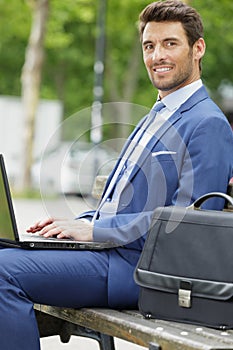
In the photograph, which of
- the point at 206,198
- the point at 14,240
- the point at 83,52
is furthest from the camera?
the point at 83,52

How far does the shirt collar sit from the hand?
2.13 feet

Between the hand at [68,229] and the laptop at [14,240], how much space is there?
0.10ft

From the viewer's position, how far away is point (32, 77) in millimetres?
24781

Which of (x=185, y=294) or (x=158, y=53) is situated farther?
(x=158, y=53)

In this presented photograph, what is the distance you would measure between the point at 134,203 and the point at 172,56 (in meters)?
0.70

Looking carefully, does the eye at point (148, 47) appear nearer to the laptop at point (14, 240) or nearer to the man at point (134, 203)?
the man at point (134, 203)

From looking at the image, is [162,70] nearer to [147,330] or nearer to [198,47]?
[198,47]

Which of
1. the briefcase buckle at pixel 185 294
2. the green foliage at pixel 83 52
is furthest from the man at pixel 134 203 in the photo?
the green foliage at pixel 83 52

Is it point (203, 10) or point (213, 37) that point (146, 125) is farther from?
point (213, 37)

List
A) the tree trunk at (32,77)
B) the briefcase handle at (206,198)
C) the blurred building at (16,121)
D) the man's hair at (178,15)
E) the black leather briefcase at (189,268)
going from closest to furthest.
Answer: the black leather briefcase at (189,268), the briefcase handle at (206,198), the man's hair at (178,15), the tree trunk at (32,77), the blurred building at (16,121)

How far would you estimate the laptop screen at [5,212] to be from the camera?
397 centimetres

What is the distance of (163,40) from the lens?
4.24 meters

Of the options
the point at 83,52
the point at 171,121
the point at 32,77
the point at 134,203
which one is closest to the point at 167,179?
the point at 134,203

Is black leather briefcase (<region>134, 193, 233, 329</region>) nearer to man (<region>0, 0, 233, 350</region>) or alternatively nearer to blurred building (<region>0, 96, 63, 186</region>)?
man (<region>0, 0, 233, 350</region>)
